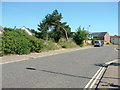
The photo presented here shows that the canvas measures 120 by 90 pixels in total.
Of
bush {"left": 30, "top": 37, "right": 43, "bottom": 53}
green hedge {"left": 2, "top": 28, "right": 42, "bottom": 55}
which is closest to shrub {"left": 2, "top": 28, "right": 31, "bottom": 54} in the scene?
green hedge {"left": 2, "top": 28, "right": 42, "bottom": 55}

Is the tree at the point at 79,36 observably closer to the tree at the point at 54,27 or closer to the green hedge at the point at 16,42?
the tree at the point at 54,27

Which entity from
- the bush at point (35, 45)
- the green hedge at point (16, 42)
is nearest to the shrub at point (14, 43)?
the green hedge at point (16, 42)

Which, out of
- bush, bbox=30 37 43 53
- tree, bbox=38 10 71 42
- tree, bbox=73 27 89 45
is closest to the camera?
bush, bbox=30 37 43 53

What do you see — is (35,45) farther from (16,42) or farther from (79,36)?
(79,36)

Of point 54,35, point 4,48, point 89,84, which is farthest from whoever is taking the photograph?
point 54,35

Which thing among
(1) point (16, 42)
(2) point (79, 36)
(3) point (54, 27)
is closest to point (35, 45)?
(1) point (16, 42)

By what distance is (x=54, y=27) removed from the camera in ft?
161

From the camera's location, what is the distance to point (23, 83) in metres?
5.39

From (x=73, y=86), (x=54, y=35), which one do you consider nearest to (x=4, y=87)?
(x=73, y=86)

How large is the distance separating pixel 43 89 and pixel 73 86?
1.10 m

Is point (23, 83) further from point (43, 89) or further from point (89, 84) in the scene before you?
point (89, 84)

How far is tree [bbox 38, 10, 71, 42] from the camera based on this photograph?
4756 cm

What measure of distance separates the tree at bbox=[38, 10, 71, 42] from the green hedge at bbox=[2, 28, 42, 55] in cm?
2910

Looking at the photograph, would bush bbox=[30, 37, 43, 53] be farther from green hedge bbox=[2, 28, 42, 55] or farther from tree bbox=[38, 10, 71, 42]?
tree bbox=[38, 10, 71, 42]
